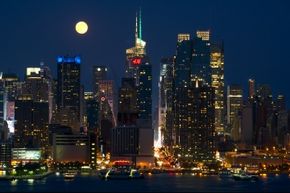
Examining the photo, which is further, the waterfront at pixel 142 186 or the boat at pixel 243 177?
the boat at pixel 243 177

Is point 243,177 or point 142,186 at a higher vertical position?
point 243,177

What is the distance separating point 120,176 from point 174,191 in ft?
170

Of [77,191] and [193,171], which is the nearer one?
[77,191]

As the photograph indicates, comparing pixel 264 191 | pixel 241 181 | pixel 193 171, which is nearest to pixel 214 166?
pixel 193 171

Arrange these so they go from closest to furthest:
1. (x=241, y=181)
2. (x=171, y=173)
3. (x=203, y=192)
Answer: (x=203, y=192) → (x=241, y=181) → (x=171, y=173)

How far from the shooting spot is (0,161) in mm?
199250

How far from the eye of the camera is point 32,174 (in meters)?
159

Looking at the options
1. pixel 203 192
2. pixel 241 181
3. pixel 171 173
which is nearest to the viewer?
pixel 203 192

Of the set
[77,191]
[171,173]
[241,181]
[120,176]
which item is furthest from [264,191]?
[171,173]

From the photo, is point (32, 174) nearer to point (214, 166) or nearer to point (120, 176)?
point (120, 176)

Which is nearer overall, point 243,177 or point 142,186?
point 142,186

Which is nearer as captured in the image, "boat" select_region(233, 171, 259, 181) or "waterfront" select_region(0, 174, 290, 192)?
"waterfront" select_region(0, 174, 290, 192)

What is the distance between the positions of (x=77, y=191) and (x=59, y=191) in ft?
7.18

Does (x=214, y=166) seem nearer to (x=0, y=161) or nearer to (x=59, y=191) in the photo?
(x=0, y=161)
